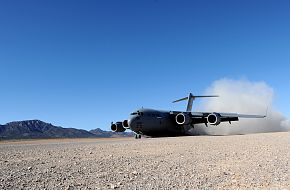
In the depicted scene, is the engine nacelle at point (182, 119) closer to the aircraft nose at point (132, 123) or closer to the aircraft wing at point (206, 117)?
the aircraft wing at point (206, 117)

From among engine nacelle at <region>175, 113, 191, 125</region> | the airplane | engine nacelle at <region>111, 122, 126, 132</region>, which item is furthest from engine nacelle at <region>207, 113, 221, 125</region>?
engine nacelle at <region>111, 122, 126, 132</region>

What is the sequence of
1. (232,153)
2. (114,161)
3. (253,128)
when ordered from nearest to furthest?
(114,161) → (232,153) → (253,128)

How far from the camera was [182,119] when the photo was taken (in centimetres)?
4650

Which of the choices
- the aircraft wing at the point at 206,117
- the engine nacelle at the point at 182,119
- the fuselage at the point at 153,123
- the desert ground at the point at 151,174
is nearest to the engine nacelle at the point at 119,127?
the fuselage at the point at 153,123

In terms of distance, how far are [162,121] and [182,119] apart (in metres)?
2.78

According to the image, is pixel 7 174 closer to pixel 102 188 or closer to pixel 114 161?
pixel 102 188

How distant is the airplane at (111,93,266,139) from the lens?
42594 millimetres

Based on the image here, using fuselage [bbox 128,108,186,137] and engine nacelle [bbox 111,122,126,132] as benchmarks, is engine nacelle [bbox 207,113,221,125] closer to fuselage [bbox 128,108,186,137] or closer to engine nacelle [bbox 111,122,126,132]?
fuselage [bbox 128,108,186,137]

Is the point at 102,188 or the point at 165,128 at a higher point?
the point at 165,128

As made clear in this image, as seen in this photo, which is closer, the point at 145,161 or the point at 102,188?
the point at 102,188

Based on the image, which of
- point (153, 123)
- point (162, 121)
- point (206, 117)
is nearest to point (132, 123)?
point (153, 123)

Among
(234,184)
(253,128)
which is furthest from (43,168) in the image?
(253,128)

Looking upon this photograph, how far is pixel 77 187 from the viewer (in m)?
9.26

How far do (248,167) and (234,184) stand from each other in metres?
2.59
